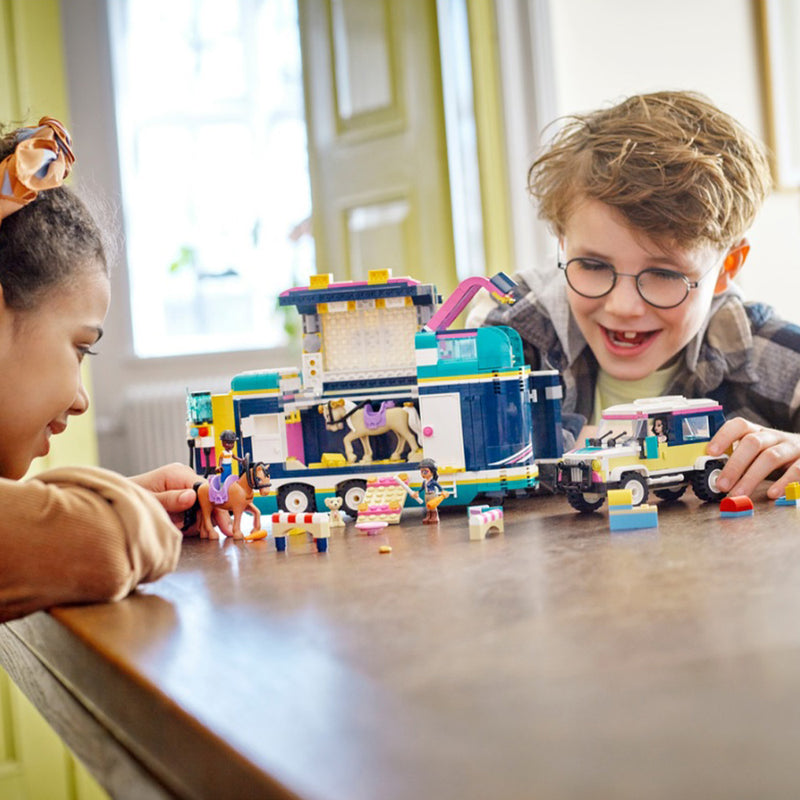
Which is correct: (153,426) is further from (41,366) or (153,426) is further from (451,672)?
(451,672)

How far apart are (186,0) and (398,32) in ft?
6.56

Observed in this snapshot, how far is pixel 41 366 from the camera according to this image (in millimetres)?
1000

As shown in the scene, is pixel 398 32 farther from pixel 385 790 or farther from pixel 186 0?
pixel 385 790

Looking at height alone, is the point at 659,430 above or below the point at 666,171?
below

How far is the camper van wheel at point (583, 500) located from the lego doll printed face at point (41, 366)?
0.52 m

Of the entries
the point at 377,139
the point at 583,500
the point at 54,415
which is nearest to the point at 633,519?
the point at 583,500

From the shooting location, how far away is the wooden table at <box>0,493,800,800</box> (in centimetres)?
35

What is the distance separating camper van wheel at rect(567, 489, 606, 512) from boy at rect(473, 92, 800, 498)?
336 millimetres

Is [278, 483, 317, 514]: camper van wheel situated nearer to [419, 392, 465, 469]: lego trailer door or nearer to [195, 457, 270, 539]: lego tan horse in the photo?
[195, 457, 270, 539]: lego tan horse

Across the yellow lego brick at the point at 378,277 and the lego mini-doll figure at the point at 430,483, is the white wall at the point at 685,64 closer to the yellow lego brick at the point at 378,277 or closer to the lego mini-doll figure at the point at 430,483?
the yellow lego brick at the point at 378,277

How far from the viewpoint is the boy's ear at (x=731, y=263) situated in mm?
1440

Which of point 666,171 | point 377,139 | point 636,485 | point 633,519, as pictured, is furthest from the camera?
point 377,139

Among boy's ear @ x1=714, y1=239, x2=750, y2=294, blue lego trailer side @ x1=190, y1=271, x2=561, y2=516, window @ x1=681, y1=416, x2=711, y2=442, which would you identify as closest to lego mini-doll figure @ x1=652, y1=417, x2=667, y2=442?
window @ x1=681, y1=416, x2=711, y2=442

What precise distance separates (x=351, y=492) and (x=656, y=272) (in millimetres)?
519
